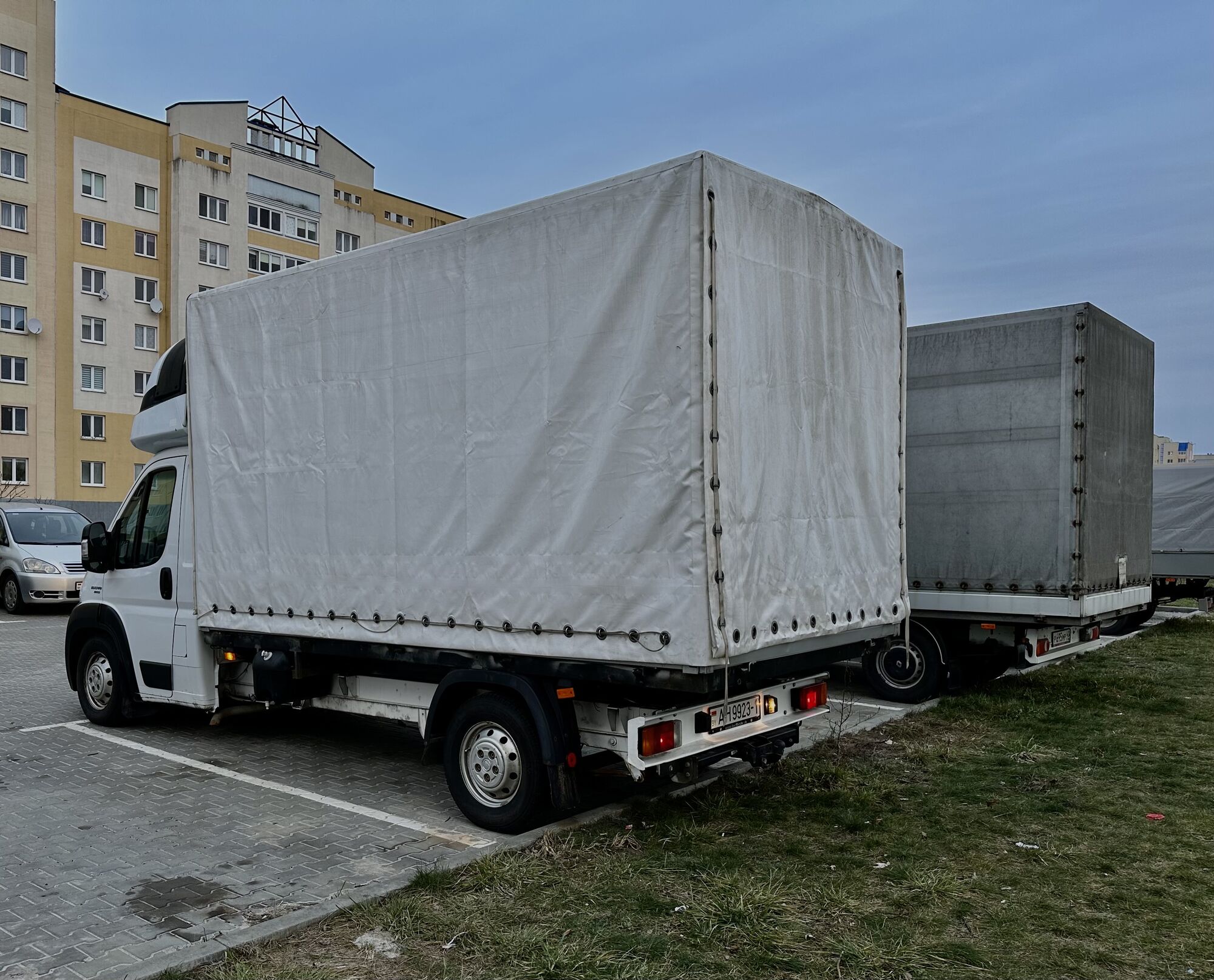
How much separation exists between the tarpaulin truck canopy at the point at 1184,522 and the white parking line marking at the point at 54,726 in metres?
14.3

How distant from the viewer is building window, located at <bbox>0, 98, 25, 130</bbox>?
41.5 metres

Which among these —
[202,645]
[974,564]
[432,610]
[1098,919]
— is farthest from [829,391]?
[202,645]

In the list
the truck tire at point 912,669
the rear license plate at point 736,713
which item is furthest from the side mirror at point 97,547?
the truck tire at point 912,669

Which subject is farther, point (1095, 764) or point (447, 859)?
point (1095, 764)

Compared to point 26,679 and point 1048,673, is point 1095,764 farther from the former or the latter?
point 26,679

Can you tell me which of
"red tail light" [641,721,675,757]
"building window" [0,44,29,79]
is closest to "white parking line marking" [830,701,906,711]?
"red tail light" [641,721,675,757]

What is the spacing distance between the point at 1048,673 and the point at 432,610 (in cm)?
843

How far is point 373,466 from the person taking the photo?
6.43m

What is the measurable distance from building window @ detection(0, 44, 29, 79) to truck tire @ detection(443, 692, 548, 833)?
4643 centimetres

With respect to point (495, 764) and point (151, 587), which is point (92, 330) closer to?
point (151, 587)

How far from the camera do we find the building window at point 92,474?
4344 centimetres

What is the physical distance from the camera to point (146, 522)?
27.2 feet

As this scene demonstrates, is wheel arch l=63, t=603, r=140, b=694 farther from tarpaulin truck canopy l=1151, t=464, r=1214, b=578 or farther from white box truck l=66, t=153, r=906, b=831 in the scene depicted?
tarpaulin truck canopy l=1151, t=464, r=1214, b=578

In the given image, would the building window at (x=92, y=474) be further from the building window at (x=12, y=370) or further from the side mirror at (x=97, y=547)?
the side mirror at (x=97, y=547)
